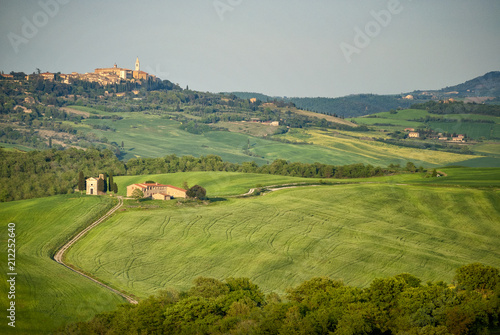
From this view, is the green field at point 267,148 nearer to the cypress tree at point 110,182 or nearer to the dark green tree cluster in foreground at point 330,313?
the cypress tree at point 110,182

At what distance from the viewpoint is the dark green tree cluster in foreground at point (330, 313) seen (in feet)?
112

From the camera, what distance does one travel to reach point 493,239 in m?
60.9

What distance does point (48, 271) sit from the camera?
50.1 meters

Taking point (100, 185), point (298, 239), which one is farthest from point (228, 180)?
point (298, 239)

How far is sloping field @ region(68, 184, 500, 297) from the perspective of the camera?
52812 millimetres

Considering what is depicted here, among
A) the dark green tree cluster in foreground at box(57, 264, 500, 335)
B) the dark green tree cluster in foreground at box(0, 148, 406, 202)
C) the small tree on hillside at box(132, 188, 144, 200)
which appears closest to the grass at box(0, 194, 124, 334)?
the small tree on hillside at box(132, 188, 144, 200)

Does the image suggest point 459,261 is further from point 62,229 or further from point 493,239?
point 62,229

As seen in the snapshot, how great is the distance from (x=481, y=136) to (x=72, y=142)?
128704 millimetres

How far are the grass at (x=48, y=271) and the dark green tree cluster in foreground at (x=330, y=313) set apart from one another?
14.4 feet

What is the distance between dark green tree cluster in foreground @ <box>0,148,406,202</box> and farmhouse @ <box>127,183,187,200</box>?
279 inches

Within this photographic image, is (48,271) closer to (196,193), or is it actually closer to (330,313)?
(330,313)

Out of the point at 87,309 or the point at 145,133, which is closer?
the point at 87,309

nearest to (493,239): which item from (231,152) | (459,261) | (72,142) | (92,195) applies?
(459,261)

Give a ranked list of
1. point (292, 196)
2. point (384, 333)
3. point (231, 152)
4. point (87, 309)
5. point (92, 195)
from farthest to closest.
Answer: point (231, 152) < point (92, 195) < point (292, 196) < point (87, 309) < point (384, 333)
